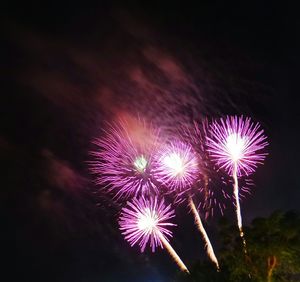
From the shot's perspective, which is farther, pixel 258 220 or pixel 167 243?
pixel 167 243

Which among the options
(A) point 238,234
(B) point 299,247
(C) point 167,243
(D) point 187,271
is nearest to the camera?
Answer: (B) point 299,247

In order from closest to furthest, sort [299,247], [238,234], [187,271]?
[299,247], [238,234], [187,271]

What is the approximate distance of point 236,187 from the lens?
3084 centimetres

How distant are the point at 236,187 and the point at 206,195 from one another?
6.58ft

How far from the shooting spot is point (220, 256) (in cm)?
2994

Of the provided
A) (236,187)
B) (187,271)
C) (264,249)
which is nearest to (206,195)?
(236,187)

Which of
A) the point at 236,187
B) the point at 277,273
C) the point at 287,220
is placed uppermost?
the point at 236,187

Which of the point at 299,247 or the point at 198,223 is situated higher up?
the point at 198,223

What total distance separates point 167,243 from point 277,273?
689cm

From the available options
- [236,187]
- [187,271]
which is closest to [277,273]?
[236,187]

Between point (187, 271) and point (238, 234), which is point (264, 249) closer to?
→ point (238, 234)

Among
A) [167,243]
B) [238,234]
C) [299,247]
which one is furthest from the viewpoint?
[167,243]

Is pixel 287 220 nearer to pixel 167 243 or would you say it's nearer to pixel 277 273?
Result: pixel 277 273

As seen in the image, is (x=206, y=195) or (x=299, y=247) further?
(x=206, y=195)
